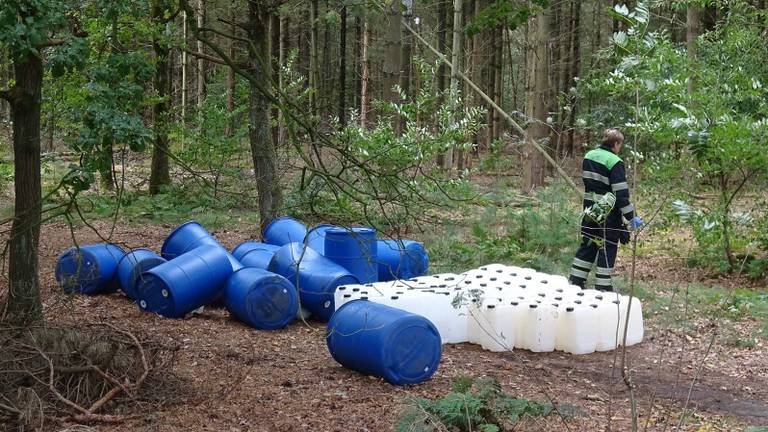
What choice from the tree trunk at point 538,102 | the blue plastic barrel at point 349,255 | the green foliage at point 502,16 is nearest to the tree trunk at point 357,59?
the tree trunk at point 538,102

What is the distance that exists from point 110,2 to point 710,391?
5.07 m

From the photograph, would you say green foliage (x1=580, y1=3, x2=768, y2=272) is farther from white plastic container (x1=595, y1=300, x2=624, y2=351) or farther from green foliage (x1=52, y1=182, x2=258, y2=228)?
green foliage (x1=52, y1=182, x2=258, y2=228)

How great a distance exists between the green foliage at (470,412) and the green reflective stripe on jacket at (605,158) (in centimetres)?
424

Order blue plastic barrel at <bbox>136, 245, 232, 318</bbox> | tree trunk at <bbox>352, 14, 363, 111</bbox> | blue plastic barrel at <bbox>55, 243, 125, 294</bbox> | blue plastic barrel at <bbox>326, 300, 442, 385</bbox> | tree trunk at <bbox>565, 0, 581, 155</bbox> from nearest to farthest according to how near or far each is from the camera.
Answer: blue plastic barrel at <bbox>326, 300, 442, 385</bbox>, blue plastic barrel at <bbox>136, 245, 232, 318</bbox>, blue plastic barrel at <bbox>55, 243, 125, 294</bbox>, tree trunk at <bbox>565, 0, 581, 155</bbox>, tree trunk at <bbox>352, 14, 363, 111</bbox>

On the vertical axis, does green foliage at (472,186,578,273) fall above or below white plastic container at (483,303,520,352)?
above

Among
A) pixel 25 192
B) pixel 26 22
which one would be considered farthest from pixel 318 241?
pixel 26 22

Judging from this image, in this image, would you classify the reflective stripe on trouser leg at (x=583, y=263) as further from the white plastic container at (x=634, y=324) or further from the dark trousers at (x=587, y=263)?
the white plastic container at (x=634, y=324)

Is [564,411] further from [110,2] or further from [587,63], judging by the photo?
[587,63]

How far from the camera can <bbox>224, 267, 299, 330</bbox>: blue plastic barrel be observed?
7.17 meters

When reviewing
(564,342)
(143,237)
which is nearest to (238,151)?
(143,237)

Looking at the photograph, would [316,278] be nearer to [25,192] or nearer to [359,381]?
[359,381]

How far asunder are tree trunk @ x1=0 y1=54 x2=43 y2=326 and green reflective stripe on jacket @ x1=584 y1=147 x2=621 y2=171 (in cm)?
541

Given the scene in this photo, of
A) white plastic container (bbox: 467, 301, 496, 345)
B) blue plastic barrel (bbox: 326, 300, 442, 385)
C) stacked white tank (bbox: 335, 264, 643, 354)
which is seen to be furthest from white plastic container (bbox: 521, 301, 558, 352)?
blue plastic barrel (bbox: 326, 300, 442, 385)

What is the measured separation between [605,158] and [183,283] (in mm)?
4436
